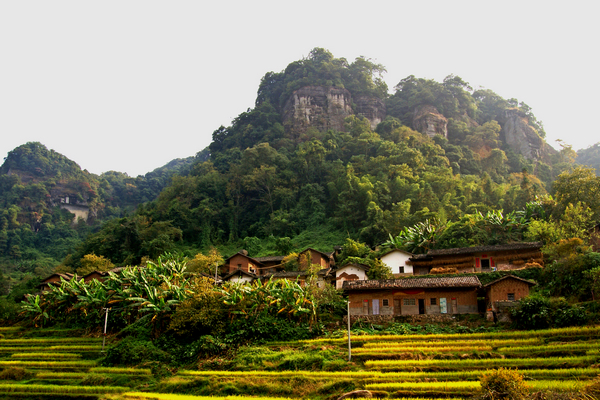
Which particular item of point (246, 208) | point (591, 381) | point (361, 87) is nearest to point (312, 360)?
point (591, 381)

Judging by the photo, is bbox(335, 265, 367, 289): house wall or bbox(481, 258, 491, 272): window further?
bbox(335, 265, 367, 289): house wall

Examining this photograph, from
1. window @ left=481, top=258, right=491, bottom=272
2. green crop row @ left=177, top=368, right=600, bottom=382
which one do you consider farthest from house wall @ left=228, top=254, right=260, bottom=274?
green crop row @ left=177, top=368, right=600, bottom=382

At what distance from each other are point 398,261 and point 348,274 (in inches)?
178

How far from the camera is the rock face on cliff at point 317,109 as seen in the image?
86.3m

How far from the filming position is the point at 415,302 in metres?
29.5

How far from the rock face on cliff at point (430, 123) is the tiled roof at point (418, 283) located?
57.3 meters

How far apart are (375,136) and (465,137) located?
1990 centimetres

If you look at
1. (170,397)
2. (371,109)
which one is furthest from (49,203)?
(170,397)

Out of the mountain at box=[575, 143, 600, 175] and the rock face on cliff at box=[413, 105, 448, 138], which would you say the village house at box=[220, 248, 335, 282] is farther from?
the mountain at box=[575, 143, 600, 175]

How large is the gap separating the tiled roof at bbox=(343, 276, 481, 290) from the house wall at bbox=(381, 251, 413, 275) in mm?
9021

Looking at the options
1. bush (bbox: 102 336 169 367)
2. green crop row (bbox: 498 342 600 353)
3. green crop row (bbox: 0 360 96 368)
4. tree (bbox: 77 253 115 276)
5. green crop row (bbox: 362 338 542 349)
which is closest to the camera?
green crop row (bbox: 498 342 600 353)

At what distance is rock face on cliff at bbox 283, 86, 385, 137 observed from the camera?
86.3 metres

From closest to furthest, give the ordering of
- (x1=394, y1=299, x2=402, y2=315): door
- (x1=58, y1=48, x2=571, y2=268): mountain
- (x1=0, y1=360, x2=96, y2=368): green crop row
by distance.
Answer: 1. (x1=0, y1=360, x2=96, y2=368): green crop row
2. (x1=394, y1=299, x2=402, y2=315): door
3. (x1=58, y1=48, x2=571, y2=268): mountain

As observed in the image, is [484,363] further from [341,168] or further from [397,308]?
[341,168]
